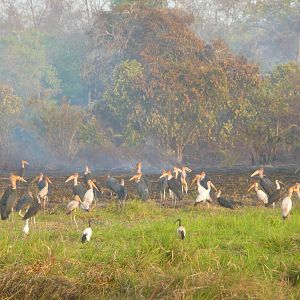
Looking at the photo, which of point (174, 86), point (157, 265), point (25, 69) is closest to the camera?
point (157, 265)

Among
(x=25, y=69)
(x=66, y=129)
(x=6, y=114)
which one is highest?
(x=25, y=69)

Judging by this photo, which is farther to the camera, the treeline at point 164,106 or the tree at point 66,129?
the tree at point 66,129

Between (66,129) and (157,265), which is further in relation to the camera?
(66,129)

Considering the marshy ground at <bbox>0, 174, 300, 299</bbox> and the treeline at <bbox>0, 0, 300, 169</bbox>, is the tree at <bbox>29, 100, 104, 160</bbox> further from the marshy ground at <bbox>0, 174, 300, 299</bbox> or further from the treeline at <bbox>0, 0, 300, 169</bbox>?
the marshy ground at <bbox>0, 174, 300, 299</bbox>

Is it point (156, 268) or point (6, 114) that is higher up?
point (156, 268)

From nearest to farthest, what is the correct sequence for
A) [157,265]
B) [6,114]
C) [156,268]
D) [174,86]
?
1. [156,268]
2. [157,265]
3. [174,86]
4. [6,114]

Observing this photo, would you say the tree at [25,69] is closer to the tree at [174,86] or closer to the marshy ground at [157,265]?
the tree at [174,86]

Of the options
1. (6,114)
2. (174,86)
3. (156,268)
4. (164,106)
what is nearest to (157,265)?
(156,268)

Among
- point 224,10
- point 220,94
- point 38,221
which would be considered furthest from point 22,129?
point 224,10

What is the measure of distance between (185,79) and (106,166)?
672 centimetres

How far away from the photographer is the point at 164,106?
133 feet

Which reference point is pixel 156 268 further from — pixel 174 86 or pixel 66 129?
pixel 66 129

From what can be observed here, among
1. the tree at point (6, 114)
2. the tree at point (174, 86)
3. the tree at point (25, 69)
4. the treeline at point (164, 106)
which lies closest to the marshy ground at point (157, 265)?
the treeline at point (164, 106)

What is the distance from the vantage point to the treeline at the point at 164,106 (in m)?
39.2
